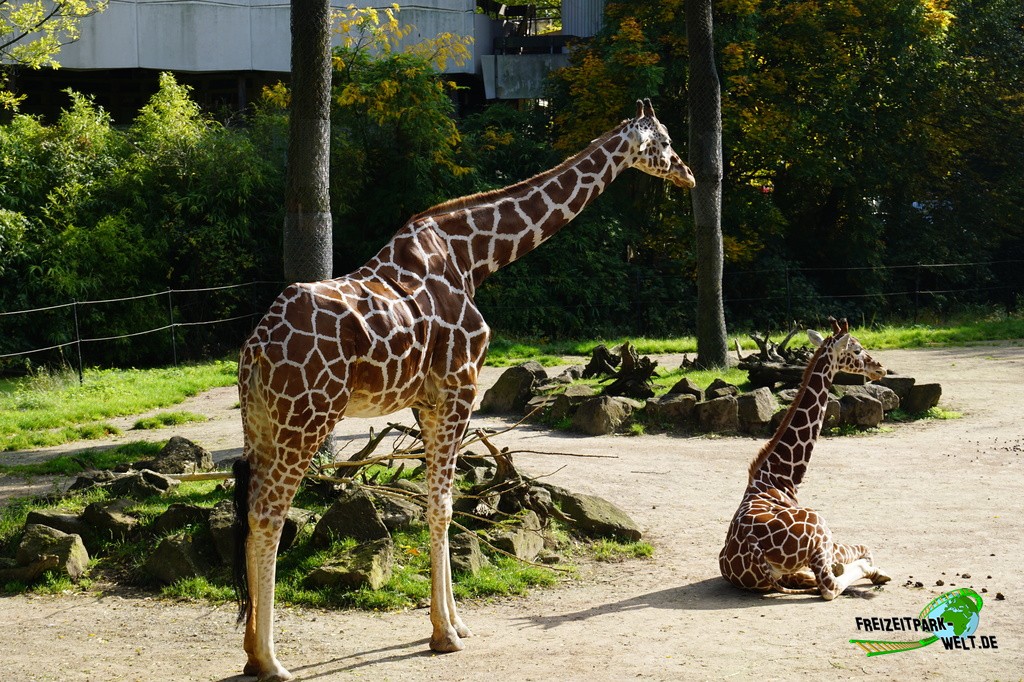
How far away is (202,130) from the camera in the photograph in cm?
2220

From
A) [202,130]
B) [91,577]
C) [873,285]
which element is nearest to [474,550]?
[91,577]

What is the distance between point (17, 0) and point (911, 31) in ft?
63.7

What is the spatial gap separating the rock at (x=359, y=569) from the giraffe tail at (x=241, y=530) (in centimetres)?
139

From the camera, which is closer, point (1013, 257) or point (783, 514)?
point (783, 514)

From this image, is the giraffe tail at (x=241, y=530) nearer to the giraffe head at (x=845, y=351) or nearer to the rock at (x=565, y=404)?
the giraffe head at (x=845, y=351)

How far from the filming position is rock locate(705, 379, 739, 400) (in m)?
13.2

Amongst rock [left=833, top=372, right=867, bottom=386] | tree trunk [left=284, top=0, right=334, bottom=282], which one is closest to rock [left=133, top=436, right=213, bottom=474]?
tree trunk [left=284, top=0, right=334, bottom=282]

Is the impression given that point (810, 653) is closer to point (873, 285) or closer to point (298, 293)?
point (298, 293)

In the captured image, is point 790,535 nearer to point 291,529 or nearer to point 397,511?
point 397,511

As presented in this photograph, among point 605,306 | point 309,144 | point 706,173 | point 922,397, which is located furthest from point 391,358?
point 605,306

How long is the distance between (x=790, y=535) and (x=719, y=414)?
5748 millimetres

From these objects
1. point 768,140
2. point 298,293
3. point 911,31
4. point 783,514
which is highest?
point 911,31

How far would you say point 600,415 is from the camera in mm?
13008

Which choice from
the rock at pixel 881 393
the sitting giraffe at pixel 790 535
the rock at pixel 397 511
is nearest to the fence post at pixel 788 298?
the rock at pixel 881 393
